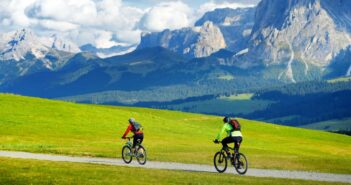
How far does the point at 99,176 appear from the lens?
3641 centimetres

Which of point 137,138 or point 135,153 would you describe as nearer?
point 137,138

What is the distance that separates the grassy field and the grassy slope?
11.8 metres

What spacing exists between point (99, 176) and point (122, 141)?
43.6 meters

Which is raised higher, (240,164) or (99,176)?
(240,164)

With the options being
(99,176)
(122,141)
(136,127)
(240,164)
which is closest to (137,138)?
(136,127)

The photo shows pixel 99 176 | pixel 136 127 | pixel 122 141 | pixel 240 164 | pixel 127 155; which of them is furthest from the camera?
pixel 122 141

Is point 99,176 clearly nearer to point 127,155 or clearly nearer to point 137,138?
point 137,138

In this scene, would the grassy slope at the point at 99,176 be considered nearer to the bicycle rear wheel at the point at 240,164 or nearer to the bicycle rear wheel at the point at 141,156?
the bicycle rear wheel at the point at 240,164

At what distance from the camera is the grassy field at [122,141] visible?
55031 mm

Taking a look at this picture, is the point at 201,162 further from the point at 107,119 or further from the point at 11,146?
the point at 107,119

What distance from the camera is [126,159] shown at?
4853 cm

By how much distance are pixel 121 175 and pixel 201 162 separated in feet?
51.7

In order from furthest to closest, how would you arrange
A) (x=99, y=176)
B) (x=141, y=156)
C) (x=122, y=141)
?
(x=122, y=141) → (x=141, y=156) → (x=99, y=176)

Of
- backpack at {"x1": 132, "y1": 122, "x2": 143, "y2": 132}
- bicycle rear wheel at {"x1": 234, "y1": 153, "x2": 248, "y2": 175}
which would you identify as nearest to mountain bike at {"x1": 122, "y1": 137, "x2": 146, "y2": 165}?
backpack at {"x1": 132, "y1": 122, "x2": 143, "y2": 132}
